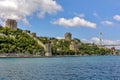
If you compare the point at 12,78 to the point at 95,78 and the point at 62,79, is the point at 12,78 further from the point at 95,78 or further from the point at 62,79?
the point at 95,78

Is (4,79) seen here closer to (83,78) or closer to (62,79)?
(62,79)

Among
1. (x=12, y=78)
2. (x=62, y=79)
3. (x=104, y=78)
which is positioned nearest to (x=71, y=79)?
(x=62, y=79)

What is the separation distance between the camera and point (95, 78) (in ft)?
216

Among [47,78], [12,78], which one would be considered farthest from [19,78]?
[47,78]

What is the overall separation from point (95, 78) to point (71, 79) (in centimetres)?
523

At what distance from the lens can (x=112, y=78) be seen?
215ft

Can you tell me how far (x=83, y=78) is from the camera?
216ft

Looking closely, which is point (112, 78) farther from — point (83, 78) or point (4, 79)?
point (4, 79)

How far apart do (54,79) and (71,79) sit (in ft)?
11.2

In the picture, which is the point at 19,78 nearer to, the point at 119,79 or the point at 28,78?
the point at 28,78

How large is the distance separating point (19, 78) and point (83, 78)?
13.1 m

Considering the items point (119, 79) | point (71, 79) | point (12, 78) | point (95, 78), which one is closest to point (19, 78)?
point (12, 78)

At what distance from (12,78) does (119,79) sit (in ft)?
70.8

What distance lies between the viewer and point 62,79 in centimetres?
6388
